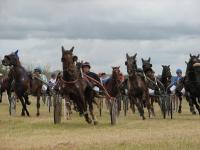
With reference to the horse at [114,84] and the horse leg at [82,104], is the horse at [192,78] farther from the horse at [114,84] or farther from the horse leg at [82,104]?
the horse leg at [82,104]

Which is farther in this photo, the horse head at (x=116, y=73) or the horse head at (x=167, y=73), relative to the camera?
the horse head at (x=167, y=73)

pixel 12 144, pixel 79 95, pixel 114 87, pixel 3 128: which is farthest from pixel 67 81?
pixel 114 87

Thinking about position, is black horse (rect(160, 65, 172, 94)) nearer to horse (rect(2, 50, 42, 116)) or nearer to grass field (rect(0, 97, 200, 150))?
horse (rect(2, 50, 42, 116))

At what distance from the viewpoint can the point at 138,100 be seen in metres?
27.9

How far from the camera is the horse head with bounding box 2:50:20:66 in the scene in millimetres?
28672

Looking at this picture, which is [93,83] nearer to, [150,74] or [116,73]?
[116,73]

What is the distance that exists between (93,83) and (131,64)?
4.47 metres

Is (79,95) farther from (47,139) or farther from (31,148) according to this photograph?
(31,148)

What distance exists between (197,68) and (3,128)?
328 inches

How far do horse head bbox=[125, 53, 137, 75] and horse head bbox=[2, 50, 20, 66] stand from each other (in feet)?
16.2

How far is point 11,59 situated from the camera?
94.6ft

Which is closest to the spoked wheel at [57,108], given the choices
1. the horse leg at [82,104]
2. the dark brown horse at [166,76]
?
the horse leg at [82,104]

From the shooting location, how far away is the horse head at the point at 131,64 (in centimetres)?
2678

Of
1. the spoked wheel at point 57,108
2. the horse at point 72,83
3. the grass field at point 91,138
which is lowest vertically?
the grass field at point 91,138
